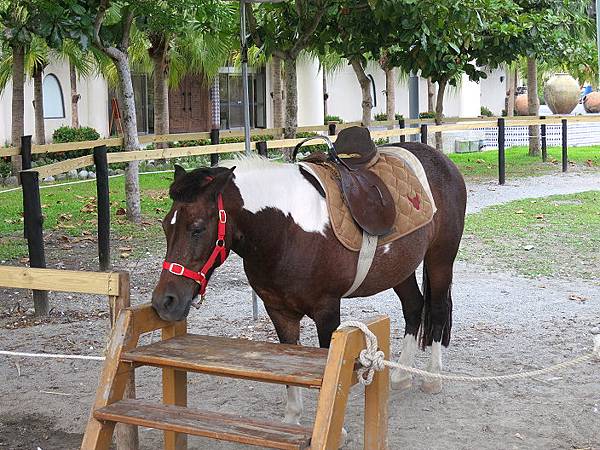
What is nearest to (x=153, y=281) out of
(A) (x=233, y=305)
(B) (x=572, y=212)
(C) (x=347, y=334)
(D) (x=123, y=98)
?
(A) (x=233, y=305)

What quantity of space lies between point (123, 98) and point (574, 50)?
805 cm

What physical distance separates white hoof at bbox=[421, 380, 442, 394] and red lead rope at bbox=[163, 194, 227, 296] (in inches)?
73.2

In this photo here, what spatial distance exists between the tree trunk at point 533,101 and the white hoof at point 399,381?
49.7 feet

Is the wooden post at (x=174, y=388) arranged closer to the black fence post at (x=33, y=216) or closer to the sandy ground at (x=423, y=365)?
the sandy ground at (x=423, y=365)

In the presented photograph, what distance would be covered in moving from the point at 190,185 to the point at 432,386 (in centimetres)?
217

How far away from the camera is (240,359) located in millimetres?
3428

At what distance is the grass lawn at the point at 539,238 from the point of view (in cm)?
874

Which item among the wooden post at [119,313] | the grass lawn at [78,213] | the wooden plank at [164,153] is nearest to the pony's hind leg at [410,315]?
the wooden post at [119,313]

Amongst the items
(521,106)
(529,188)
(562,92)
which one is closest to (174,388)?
(529,188)

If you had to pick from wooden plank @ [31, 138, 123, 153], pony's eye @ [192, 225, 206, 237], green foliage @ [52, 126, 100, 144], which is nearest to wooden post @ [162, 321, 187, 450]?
pony's eye @ [192, 225, 206, 237]

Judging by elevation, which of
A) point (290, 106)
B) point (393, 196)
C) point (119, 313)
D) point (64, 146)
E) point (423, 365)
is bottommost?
point (423, 365)

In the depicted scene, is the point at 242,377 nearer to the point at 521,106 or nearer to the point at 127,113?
the point at 127,113

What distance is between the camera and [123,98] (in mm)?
11211

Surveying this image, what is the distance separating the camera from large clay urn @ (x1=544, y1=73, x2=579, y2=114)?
29641 mm
